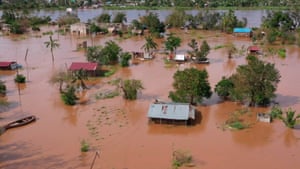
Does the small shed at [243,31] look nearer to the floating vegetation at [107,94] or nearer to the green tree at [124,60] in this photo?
the green tree at [124,60]

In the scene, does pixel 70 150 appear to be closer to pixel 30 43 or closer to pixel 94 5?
pixel 30 43

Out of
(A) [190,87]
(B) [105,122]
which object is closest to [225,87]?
(A) [190,87]

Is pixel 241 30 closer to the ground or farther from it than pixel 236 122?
farther from it

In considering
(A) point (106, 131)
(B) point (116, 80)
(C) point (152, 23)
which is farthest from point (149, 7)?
(A) point (106, 131)

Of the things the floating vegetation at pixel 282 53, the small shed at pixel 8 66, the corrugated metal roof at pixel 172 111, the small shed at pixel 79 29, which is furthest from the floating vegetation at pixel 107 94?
the small shed at pixel 79 29

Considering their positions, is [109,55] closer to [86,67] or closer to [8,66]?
[86,67]
